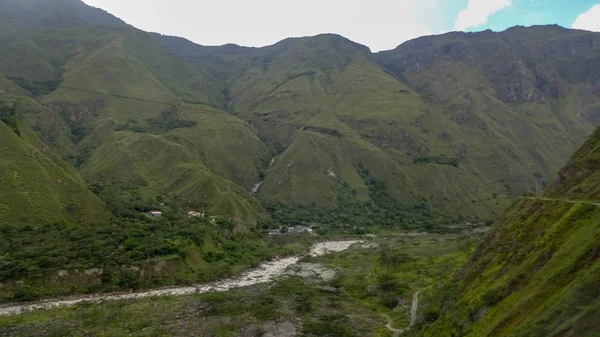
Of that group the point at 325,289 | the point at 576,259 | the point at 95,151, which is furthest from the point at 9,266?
the point at 95,151

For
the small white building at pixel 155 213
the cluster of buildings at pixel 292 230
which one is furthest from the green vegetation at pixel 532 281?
the cluster of buildings at pixel 292 230

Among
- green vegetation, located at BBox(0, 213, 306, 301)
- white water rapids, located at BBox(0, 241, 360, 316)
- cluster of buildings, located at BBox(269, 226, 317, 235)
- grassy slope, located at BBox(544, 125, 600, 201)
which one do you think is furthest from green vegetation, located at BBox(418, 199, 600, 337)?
cluster of buildings, located at BBox(269, 226, 317, 235)

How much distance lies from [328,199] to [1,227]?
127591mm

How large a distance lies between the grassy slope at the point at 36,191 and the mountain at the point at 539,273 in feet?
243

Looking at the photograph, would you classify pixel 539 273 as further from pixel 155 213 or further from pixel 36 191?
pixel 155 213

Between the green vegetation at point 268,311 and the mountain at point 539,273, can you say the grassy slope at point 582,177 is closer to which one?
the mountain at point 539,273

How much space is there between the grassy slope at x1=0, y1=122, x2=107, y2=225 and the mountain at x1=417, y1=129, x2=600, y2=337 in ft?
243

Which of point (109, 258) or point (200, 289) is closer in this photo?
point (109, 258)

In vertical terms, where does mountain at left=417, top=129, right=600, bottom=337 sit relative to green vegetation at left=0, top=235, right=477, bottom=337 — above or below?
above

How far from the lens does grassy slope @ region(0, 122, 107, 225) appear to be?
84.2m

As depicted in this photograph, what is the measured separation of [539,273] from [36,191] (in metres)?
90.1

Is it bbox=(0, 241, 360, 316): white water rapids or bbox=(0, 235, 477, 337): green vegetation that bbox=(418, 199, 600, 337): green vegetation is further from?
bbox=(0, 241, 360, 316): white water rapids

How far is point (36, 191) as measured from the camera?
89.2m

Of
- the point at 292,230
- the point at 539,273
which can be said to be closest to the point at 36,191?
the point at 292,230
